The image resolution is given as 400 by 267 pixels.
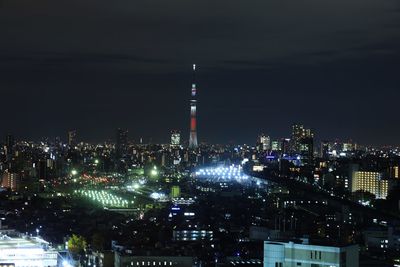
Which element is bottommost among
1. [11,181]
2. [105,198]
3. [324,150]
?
[105,198]

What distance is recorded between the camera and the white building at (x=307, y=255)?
5453mm

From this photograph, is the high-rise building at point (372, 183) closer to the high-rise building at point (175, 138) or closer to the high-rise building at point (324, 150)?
the high-rise building at point (324, 150)

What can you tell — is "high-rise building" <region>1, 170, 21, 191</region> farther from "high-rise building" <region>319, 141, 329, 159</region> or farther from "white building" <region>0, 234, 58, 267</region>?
"white building" <region>0, 234, 58, 267</region>

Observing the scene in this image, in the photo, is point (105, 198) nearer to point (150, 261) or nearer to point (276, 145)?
point (150, 261)

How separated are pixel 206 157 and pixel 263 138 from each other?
41.1ft

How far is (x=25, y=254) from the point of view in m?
8.61

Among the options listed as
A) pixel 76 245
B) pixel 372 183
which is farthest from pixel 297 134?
pixel 76 245

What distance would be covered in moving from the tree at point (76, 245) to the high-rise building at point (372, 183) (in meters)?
14.8

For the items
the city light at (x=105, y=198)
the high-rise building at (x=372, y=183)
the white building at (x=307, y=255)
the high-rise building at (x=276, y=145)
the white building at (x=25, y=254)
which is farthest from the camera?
the high-rise building at (x=276, y=145)

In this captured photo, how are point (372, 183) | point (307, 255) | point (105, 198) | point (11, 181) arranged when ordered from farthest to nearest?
point (11, 181) < point (372, 183) < point (105, 198) < point (307, 255)

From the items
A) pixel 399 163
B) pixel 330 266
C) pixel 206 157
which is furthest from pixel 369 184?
pixel 330 266

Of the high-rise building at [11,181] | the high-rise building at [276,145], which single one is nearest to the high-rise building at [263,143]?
the high-rise building at [276,145]

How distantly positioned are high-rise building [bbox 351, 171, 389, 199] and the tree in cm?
1481

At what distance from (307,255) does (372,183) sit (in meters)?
22.6
